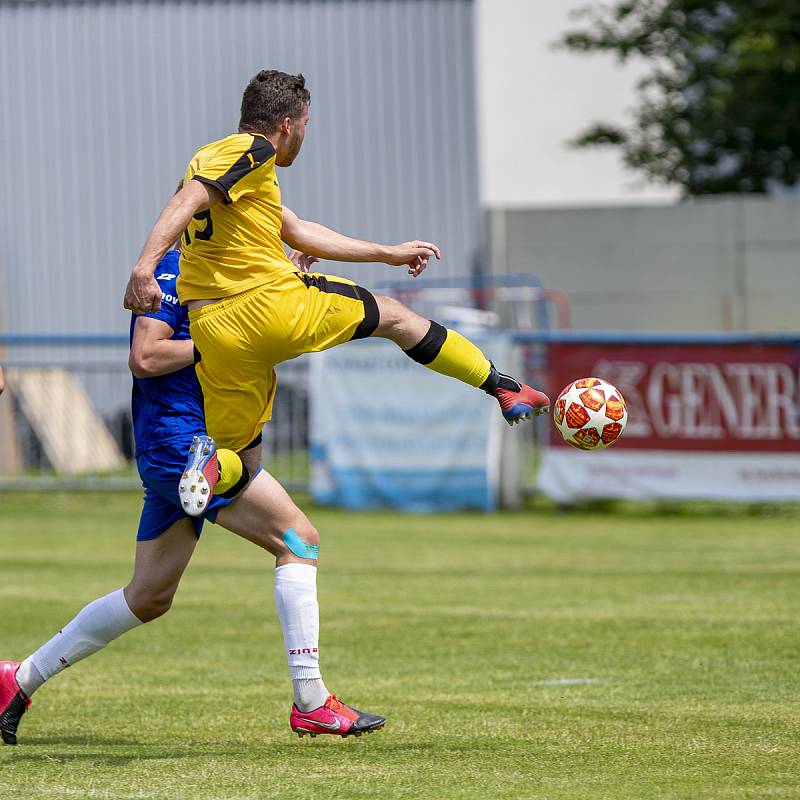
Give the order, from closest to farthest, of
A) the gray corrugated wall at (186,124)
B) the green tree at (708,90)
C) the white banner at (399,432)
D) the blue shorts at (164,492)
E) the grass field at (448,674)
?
the grass field at (448,674), the blue shorts at (164,492), the white banner at (399,432), the green tree at (708,90), the gray corrugated wall at (186,124)

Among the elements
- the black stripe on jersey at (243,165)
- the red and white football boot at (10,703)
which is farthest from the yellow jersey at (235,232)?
the red and white football boot at (10,703)

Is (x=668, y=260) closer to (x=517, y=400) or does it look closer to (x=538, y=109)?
(x=538, y=109)

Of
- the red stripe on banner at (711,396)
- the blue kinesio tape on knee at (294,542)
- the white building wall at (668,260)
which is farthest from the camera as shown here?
the white building wall at (668,260)

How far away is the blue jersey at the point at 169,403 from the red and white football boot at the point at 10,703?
1006 millimetres

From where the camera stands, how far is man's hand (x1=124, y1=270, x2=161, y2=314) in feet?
16.4

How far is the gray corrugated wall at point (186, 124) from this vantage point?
75.7ft

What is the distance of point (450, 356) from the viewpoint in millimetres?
5535

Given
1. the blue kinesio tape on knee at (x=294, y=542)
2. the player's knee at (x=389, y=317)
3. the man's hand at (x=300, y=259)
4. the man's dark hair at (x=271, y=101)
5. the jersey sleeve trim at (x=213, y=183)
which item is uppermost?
the man's dark hair at (x=271, y=101)

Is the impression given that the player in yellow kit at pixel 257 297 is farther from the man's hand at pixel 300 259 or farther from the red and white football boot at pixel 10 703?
the red and white football boot at pixel 10 703

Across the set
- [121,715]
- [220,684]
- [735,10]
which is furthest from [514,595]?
[735,10]

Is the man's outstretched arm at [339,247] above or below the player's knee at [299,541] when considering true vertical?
above

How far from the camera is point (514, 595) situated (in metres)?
9.86

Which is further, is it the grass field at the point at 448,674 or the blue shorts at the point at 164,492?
the blue shorts at the point at 164,492

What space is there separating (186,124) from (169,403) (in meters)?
19.0
